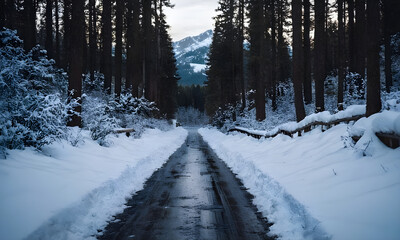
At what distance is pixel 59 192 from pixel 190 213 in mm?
2200

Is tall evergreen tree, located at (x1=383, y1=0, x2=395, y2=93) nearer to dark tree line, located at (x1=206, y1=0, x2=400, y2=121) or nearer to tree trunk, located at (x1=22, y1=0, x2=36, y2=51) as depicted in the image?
dark tree line, located at (x1=206, y1=0, x2=400, y2=121)

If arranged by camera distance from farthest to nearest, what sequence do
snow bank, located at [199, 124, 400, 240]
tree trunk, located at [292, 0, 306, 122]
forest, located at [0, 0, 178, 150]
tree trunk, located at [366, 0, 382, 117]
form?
tree trunk, located at [292, 0, 306, 122], tree trunk, located at [366, 0, 382, 117], forest, located at [0, 0, 178, 150], snow bank, located at [199, 124, 400, 240]

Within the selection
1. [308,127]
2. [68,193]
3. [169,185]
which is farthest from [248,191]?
[308,127]

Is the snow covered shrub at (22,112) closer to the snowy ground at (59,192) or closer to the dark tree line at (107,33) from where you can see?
the snowy ground at (59,192)

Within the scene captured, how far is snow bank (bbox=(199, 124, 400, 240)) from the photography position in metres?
3.53

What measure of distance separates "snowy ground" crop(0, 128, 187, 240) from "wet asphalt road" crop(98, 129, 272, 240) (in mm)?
351

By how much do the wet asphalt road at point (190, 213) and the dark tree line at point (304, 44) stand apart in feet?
14.8

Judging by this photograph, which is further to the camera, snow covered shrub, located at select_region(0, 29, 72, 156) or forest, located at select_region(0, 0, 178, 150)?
forest, located at select_region(0, 0, 178, 150)

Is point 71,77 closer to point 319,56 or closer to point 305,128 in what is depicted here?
point 305,128

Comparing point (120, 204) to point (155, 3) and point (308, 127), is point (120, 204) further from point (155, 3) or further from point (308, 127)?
point (155, 3)

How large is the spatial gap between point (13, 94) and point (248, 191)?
18.3 feet

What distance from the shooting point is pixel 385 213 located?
11.6 feet

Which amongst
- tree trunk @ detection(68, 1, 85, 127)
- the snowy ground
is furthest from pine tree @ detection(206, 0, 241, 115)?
the snowy ground

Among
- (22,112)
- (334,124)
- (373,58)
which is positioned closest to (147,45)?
(334,124)
